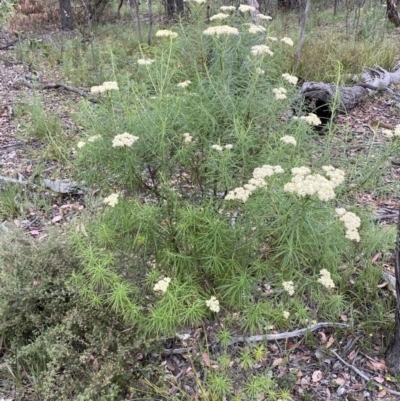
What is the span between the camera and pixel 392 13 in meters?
10.9

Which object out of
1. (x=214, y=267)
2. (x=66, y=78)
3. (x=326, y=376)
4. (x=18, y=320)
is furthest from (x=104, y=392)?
(x=66, y=78)

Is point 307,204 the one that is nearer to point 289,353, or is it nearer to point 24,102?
point 289,353

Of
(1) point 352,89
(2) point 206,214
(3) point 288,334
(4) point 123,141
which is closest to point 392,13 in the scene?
(1) point 352,89

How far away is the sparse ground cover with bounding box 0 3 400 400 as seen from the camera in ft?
7.60

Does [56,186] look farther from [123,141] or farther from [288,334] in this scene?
[288,334]

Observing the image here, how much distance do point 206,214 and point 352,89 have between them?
13.8ft

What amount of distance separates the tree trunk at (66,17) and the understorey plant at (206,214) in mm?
10813

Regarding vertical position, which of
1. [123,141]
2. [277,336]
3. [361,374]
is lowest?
[361,374]

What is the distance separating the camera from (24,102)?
5.72 meters

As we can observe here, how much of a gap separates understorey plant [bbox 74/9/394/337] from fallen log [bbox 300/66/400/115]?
7.40ft

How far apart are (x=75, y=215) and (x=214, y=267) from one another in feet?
6.20

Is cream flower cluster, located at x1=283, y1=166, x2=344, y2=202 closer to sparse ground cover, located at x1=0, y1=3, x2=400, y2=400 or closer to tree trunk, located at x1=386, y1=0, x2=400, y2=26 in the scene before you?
sparse ground cover, located at x1=0, y1=3, x2=400, y2=400

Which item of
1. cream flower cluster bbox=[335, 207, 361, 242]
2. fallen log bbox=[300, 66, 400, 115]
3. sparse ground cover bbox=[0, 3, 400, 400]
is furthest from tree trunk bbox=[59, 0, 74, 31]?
cream flower cluster bbox=[335, 207, 361, 242]

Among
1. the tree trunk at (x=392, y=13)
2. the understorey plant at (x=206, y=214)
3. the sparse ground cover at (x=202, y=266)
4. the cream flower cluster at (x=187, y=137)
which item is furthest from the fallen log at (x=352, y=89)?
the tree trunk at (x=392, y=13)
